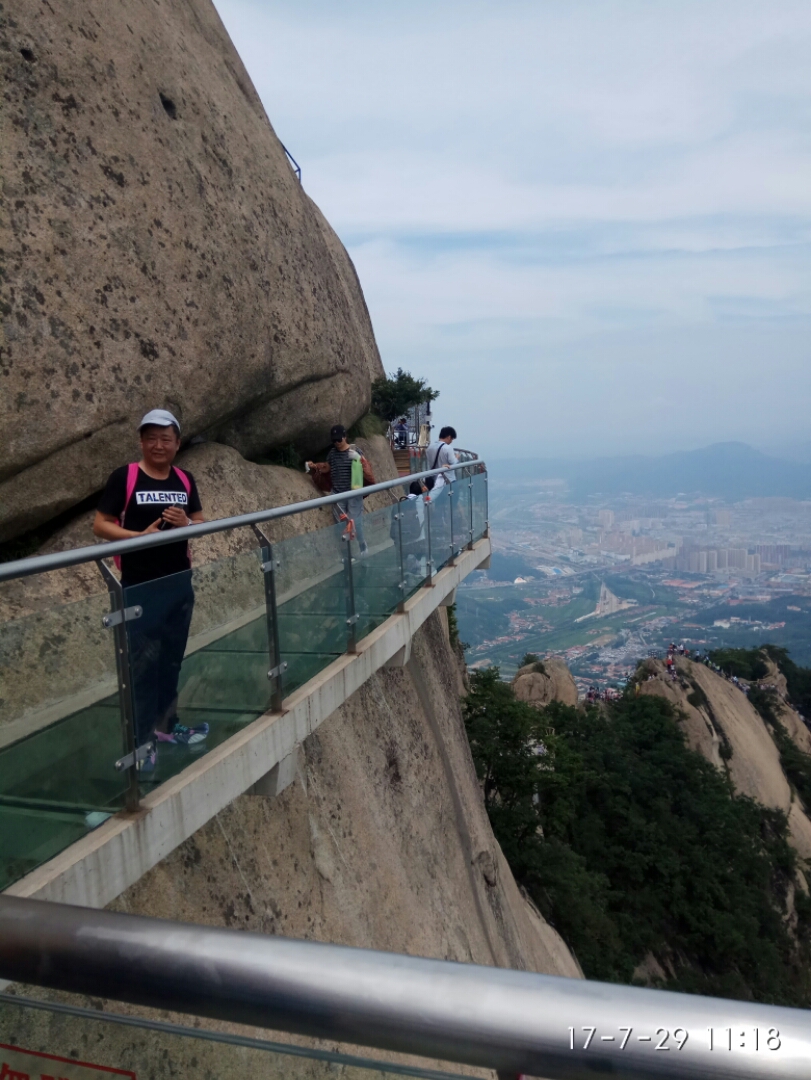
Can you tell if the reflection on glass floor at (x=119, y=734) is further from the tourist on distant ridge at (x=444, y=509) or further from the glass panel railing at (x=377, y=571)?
the tourist on distant ridge at (x=444, y=509)

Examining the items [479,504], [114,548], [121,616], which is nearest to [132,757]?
[121,616]

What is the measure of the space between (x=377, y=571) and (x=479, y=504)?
4.77 meters

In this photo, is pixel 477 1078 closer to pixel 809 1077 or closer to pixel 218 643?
pixel 809 1077

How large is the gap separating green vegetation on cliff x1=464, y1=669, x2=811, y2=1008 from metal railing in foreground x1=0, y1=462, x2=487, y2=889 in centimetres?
1890

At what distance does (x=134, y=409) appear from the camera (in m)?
6.85

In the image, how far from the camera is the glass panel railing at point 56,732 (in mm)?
2836

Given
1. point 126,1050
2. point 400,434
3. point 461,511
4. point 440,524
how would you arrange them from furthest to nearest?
point 400,434 → point 461,511 → point 440,524 → point 126,1050

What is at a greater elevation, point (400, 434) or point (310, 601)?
point (400, 434)

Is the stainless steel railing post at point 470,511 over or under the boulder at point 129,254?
under

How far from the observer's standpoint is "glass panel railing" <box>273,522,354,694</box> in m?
4.82

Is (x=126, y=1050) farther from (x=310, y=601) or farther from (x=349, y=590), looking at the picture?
(x=349, y=590)

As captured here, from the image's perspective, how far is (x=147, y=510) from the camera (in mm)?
4340

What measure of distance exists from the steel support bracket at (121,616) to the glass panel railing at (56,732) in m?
0.03

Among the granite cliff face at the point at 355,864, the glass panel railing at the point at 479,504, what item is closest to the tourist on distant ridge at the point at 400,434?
the granite cliff face at the point at 355,864
